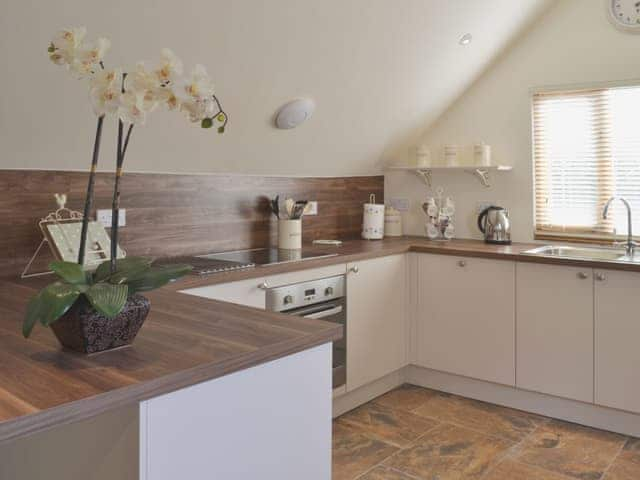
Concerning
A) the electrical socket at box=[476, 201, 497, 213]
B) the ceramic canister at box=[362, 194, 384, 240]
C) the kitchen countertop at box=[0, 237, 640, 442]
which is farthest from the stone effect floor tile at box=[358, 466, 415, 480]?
the electrical socket at box=[476, 201, 497, 213]

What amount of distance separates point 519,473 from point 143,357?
2036 mm

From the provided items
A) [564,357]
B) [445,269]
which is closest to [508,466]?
[564,357]

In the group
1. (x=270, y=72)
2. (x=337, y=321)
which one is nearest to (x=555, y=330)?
(x=337, y=321)

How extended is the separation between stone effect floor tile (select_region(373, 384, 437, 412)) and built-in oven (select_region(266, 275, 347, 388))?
418 millimetres

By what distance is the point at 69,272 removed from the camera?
4.58 feet

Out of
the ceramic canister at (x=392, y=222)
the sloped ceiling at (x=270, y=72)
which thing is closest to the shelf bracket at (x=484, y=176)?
the sloped ceiling at (x=270, y=72)

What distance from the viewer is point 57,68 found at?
2.24m

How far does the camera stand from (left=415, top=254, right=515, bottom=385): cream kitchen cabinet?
3.53m

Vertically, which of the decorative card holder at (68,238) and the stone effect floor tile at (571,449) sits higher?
the decorative card holder at (68,238)

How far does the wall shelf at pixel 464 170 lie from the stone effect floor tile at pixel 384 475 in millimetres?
1929

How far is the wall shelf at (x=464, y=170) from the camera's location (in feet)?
13.1

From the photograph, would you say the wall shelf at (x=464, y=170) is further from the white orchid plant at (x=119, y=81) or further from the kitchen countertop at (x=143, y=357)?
the white orchid plant at (x=119, y=81)

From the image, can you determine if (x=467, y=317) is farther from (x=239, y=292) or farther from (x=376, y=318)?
(x=239, y=292)

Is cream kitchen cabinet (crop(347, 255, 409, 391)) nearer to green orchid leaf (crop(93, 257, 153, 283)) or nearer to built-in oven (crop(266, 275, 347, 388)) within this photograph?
built-in oven (crop(266, 275, 347, 388))
